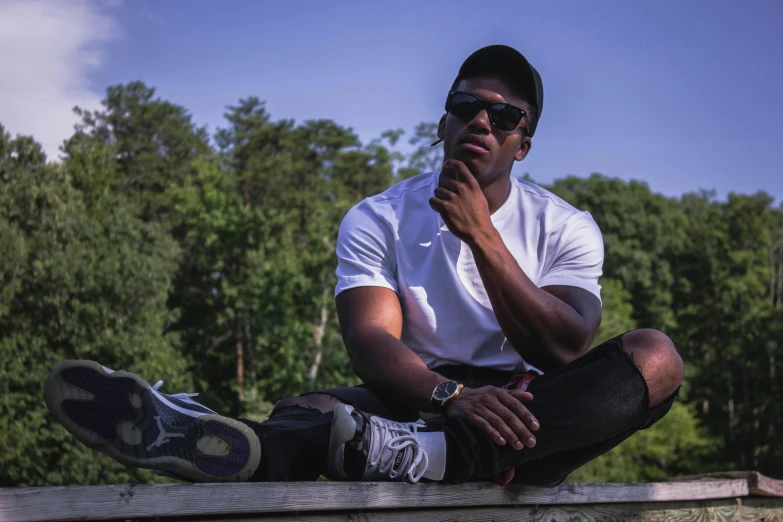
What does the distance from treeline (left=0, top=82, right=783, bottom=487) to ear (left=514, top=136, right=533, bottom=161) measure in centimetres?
2271

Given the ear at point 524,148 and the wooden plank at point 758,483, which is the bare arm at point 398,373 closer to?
the ear at point 524,148

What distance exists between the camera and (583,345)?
330cm

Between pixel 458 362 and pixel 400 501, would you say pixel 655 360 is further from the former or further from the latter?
pixel 400 501

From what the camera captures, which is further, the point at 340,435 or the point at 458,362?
the point at 458,362

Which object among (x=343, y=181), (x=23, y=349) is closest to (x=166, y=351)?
(x=23, y=349)

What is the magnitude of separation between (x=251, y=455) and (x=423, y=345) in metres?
0.99

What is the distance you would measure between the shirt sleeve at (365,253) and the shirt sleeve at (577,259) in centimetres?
55

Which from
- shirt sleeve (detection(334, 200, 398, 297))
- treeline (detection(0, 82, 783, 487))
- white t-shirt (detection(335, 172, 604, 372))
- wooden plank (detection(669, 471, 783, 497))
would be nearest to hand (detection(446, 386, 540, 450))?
white t-shirt (detection(335, 172, 604, 372))

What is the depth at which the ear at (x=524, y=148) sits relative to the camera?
3.68 metres

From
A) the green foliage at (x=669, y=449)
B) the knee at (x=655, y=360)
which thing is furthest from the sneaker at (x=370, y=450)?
the green foliage at (x=669, y=449)

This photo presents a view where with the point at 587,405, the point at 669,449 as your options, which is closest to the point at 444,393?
the point at 587,405

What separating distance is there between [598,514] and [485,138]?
1.38 metres

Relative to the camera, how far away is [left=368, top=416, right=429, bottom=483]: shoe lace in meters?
2.65

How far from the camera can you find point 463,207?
3.15 m
